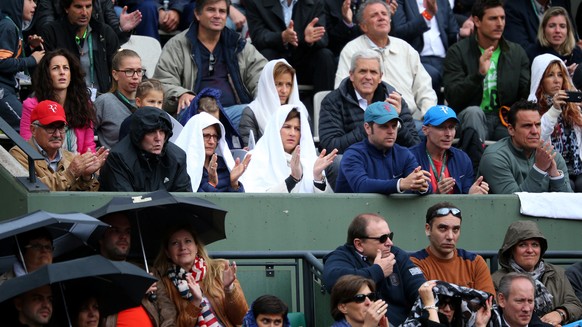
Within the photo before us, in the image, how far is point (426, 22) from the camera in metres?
15.9

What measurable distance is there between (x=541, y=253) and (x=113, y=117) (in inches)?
157

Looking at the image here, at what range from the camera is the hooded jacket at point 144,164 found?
11.2 m

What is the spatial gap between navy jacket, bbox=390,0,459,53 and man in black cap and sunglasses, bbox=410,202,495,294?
17.1ft

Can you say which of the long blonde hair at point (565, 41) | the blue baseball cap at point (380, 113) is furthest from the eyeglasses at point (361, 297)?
the long blonde hair at point (565, 41)

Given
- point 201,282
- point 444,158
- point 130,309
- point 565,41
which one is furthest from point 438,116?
point 130,309

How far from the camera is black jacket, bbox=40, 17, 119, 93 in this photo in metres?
13.9

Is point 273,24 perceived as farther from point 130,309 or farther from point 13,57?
point 130,309

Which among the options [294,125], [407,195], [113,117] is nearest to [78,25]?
[113,117]

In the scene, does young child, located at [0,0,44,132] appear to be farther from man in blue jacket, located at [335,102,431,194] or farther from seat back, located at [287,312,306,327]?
seat back, located at [287,312,306,327]

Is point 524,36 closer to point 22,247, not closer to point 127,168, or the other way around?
point 127,168

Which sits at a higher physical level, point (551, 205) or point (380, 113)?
point (380, 113)

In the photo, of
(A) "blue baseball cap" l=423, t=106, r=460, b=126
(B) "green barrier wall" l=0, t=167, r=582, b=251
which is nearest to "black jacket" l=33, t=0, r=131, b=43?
(B) "green barrier wall" l=0, t=167, r=582, b=251

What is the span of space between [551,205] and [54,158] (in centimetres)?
435

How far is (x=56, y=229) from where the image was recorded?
30.4 feet
